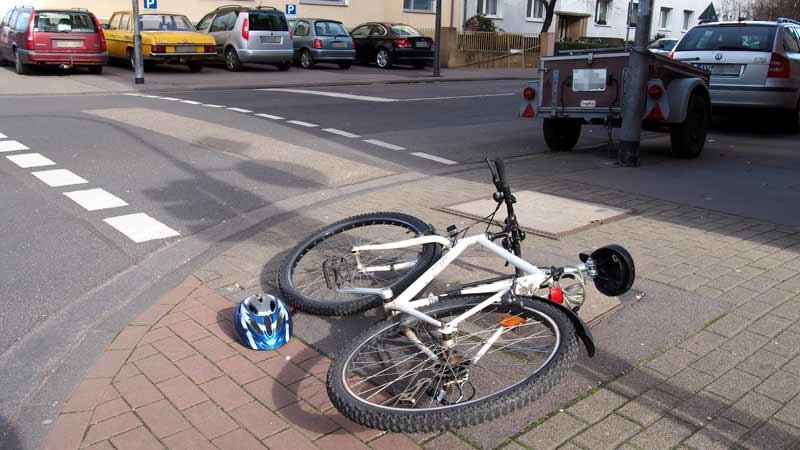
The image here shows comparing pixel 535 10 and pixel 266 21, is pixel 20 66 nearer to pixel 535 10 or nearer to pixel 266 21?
pixel 266 21

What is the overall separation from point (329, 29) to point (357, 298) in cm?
2374

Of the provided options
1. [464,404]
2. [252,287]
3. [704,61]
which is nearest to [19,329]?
[252,287]

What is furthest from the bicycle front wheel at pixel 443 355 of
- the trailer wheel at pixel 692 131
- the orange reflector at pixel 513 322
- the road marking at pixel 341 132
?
the road marking at pixel 341 132

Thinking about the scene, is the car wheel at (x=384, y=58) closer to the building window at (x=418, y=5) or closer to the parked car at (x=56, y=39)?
the building window at (x=418, y=5)

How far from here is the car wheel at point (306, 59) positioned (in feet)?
87.5

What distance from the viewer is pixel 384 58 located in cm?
2861

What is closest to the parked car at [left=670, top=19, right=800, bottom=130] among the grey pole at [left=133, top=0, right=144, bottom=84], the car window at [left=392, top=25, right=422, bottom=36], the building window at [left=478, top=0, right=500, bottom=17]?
the grey pole at [left=133, top=0, right=144, bottom=84]

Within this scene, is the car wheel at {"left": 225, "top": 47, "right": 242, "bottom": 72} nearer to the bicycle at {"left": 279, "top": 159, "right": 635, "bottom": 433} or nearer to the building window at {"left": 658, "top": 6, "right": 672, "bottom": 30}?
the bicycle at {"left": 279, "top": 159, "right": 635, "bottom": 433}

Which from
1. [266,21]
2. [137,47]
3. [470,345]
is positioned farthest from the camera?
[266,21]

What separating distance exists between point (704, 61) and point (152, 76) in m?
15.0

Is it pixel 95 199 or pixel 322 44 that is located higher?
pixel 322 44

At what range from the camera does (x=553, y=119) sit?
35.1 feet

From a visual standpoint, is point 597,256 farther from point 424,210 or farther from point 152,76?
point 152,76

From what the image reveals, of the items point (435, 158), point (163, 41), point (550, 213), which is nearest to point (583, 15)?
point (163, 41)
